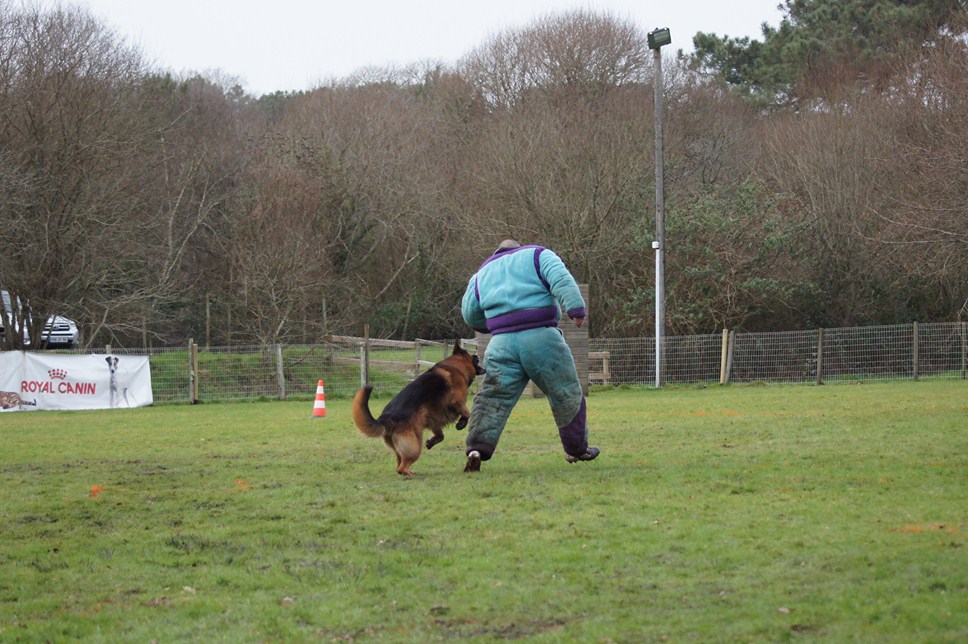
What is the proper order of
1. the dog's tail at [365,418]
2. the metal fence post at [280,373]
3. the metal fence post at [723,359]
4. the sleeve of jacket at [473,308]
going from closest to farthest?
the dog's tail at [365,418]
the sleeve of jacket at [473,308]
the metal fence post at [280,373]
the metal fence post at [723,359]

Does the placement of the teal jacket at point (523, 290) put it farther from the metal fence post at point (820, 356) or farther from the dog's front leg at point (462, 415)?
the metal fence post at point (820, 356)

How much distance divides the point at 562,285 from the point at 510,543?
3.16 metres

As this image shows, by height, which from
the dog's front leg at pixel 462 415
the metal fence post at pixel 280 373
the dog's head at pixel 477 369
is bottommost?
the metal fence post at pixel 280 373

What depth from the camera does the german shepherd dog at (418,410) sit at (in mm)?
8688

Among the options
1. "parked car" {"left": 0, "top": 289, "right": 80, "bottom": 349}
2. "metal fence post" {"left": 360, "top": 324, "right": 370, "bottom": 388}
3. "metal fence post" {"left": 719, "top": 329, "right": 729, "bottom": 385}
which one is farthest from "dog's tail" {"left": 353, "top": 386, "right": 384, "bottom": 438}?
"parked car" {"left": 0, "top": 289, "right": 80, "bottom": 349}

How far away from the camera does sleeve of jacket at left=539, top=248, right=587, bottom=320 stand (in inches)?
332

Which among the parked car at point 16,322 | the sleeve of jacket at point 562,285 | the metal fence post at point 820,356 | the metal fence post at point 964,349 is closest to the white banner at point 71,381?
the parked car at point 16,322

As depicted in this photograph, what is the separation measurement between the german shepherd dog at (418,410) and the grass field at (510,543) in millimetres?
287

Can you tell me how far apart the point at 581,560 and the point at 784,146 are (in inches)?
1174

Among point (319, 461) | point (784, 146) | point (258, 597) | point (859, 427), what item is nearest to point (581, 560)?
point (258, 597)

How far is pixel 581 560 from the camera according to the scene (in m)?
5.39

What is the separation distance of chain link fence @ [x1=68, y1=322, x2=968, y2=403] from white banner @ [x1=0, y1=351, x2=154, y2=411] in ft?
5.00

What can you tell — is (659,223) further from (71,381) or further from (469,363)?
(469,363)

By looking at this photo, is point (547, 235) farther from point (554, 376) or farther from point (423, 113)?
point (554, 376)
